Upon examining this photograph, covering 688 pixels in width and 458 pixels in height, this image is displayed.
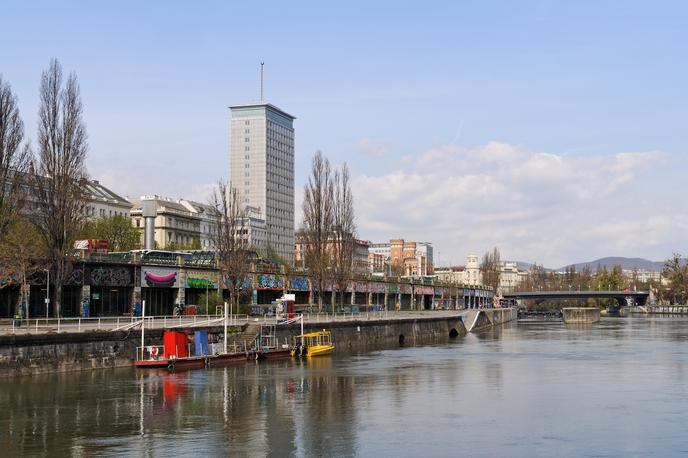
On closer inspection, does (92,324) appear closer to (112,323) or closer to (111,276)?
(112,323)

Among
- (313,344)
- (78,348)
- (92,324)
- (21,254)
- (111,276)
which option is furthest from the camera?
(111,276)

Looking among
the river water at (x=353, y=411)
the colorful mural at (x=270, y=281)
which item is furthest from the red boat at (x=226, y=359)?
the colorful mural at (x=270, y=281)

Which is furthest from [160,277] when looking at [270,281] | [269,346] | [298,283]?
[298,283]

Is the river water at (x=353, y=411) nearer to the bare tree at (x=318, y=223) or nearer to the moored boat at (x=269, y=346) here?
the moored boat at (x=269, y=346)

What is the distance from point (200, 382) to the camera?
176 ft

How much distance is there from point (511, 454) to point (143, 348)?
A: 36710mm

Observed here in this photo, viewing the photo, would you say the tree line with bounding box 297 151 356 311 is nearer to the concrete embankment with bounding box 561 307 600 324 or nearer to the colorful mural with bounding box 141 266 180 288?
the colorful mural with bounding box 141 266 180 288

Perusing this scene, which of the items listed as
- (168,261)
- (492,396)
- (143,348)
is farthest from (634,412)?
(168,261)

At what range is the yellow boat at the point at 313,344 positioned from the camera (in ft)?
248

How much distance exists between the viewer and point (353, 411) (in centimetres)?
4297

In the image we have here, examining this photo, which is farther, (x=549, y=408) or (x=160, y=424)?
(x=549, y=408)

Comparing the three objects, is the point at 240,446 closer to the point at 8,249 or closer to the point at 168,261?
the point at 8,249

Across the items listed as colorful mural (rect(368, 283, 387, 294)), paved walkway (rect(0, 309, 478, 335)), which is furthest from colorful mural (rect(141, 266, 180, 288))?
colorful mural (rect(368, 283, 387, 294))

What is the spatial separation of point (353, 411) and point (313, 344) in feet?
127
